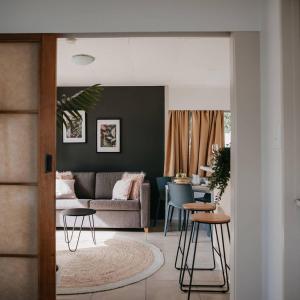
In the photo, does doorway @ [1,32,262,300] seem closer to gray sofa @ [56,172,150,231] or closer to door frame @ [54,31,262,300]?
door frame @ [54,31,262,300]

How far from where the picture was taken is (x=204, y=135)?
5.84 m

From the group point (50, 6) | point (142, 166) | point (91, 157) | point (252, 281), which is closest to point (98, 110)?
point (91, 157)

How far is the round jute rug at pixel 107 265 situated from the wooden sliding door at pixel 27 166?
0.73m

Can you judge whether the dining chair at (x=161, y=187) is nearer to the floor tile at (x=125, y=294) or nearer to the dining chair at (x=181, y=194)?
the dining chair at (x=181, y=194)

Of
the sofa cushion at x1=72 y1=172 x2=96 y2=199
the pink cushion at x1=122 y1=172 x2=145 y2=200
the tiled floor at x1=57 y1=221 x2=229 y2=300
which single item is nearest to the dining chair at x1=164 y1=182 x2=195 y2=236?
the tiled floor at x1=57 y1=221 x2=229 y2=300

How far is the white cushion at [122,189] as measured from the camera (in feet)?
16.2

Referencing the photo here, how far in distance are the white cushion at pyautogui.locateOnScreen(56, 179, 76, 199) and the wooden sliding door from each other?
9.47 feet

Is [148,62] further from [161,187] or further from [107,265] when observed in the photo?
[107,265]

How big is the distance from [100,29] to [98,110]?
12.2 ft

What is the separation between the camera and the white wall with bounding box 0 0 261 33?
2109 mm

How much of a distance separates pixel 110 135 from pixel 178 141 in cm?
130

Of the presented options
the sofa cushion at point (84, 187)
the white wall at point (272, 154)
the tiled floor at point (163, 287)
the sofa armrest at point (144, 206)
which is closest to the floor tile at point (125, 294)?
the tiled floor at point (163, 287)

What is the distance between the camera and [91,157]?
19.0ft

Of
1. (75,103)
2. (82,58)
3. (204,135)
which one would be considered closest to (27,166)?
(75,103)
